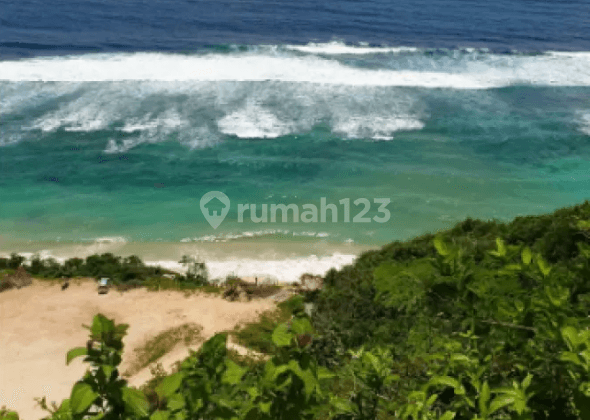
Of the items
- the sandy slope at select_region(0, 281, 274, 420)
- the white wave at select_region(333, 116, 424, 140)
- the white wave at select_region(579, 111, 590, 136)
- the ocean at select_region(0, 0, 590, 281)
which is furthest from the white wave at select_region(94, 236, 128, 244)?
the white wave at select_region(579, 111, 590, 136)

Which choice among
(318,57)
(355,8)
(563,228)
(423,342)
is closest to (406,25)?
(355,8)

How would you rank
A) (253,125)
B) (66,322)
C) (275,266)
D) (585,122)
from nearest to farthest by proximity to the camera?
(66,322), (275,266), (253,125), (585,122)

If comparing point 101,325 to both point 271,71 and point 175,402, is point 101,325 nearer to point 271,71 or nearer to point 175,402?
point 175,402

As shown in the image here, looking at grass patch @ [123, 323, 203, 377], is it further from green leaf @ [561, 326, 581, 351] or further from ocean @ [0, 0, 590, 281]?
green leaf @ [561, 326, 581, 351]

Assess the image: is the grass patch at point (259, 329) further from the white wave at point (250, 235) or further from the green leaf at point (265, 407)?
the green leaf at point (265, 407)

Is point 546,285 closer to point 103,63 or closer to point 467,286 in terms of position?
point 467,286

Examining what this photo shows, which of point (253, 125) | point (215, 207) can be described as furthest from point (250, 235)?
point (253, 125)
